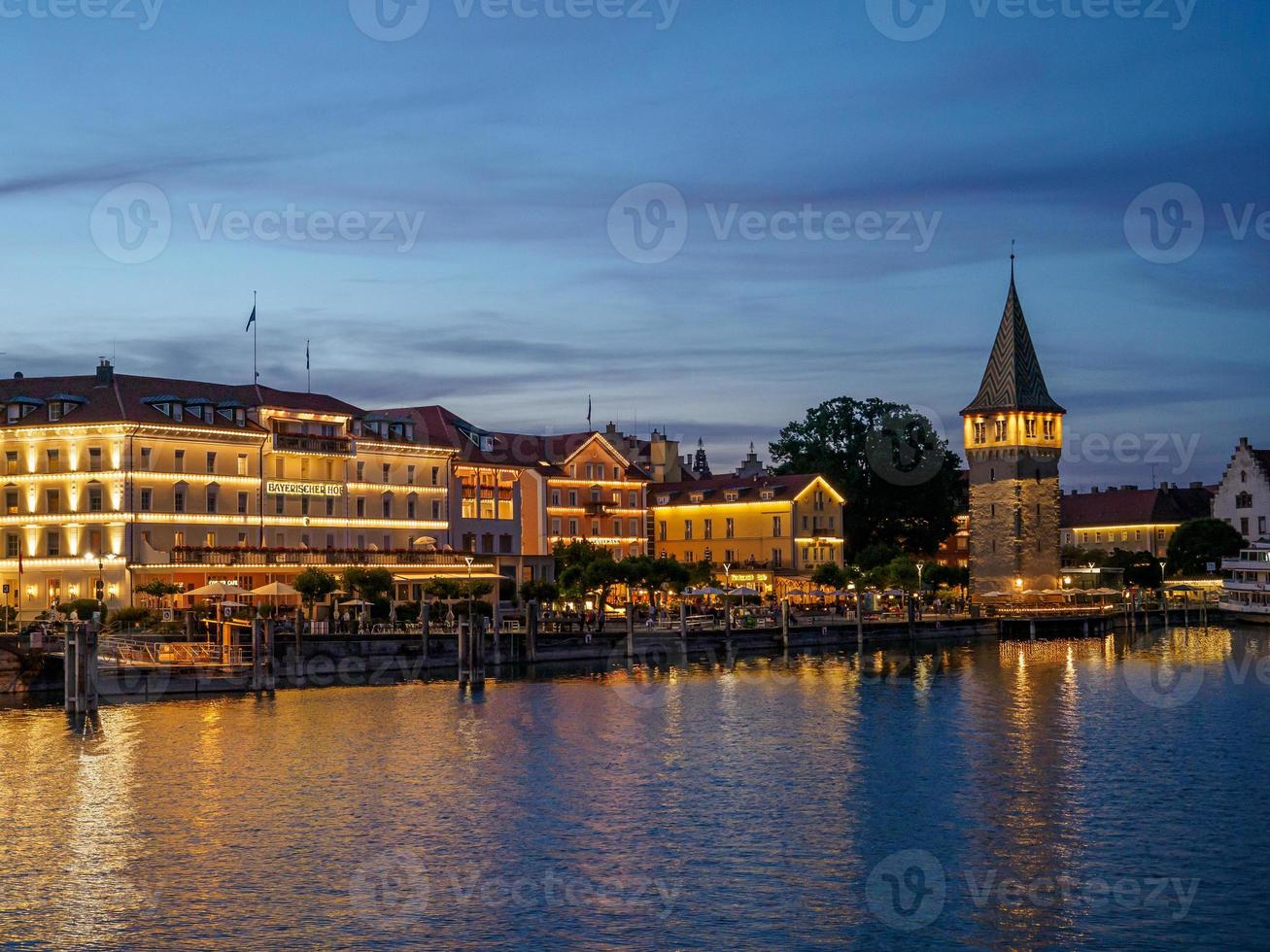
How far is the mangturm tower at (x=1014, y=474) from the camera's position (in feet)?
417

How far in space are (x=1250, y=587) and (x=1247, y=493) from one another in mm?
33958

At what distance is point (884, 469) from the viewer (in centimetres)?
14388

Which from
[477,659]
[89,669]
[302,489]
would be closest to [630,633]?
[477,659]

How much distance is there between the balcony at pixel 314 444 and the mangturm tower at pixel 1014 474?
180 feet

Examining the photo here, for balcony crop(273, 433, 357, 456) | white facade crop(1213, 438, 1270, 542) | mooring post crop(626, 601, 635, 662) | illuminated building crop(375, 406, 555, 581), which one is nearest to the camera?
mooring post crop(626, 601, 635, 662)

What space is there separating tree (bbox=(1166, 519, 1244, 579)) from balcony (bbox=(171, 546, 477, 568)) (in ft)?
276

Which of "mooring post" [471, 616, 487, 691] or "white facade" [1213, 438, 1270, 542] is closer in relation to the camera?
"mooring post" [471, 616, 487, 691]

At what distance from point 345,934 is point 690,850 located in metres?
9.49

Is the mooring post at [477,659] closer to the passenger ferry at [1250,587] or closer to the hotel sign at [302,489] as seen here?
the hotel sign at [302,489]

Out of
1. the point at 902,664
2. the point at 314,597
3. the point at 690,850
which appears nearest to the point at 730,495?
the point at 902,664

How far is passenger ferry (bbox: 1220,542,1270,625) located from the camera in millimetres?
128250

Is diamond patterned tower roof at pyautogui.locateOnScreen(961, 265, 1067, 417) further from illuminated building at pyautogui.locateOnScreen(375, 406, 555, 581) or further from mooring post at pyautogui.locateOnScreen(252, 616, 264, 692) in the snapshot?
mooring post at pyautogui.locateOnScreen(252, 616, 264, 692)

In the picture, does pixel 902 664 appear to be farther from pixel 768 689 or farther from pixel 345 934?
pixel 345 934

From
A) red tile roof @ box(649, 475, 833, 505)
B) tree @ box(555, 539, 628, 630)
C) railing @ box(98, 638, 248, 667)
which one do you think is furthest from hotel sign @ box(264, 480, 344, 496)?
red tile roof @ box(649, 475, 833, 505)
